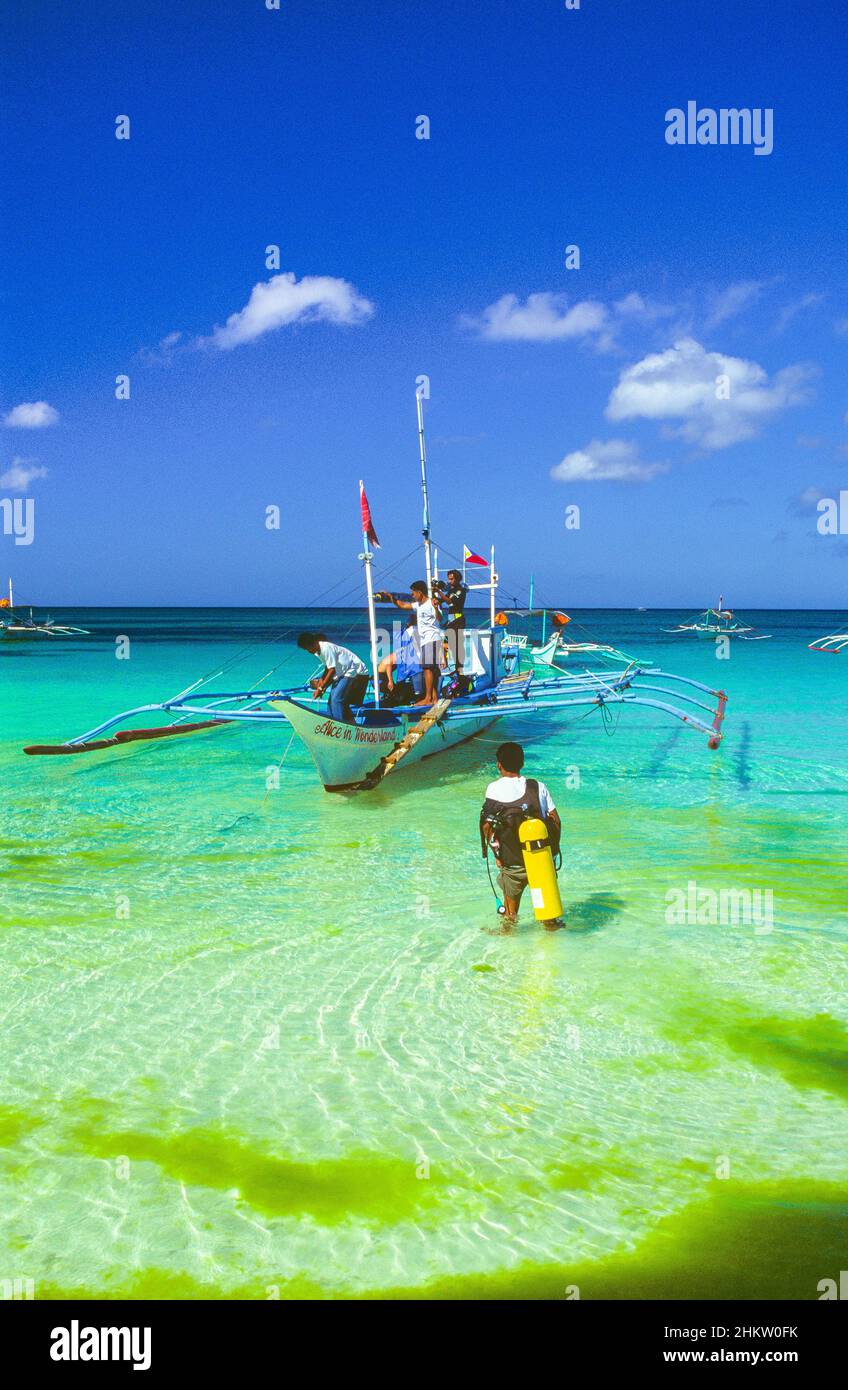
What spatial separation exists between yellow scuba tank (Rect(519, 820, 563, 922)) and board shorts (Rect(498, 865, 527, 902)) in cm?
7

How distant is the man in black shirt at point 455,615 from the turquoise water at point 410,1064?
13.9ft

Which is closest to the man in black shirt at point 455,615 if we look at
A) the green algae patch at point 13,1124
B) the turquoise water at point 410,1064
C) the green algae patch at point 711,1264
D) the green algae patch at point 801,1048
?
the turquoise water at point 410,1064

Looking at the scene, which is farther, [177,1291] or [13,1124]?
[13,1124]

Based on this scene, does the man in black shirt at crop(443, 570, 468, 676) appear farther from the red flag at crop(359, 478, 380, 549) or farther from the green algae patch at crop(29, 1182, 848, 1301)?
the green algae patch at crop(29, 1182, 848, 1301)

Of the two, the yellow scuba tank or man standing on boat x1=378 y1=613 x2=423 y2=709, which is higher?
man standing on boat x1=378 y1=613 x2=423 y2=709

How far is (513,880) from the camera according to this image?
6.35 meters

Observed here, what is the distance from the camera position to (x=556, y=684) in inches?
637

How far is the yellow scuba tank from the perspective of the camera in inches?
232

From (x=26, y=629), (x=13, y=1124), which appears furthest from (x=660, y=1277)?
(x=26, y=629)

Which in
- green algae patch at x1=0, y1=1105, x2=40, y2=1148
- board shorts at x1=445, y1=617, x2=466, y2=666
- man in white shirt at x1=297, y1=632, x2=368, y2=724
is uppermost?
board shorts at x1=445, y1=617, x2=466, y2=666

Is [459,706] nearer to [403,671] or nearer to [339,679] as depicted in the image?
[403,671]

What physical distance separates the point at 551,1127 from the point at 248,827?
6.86 meters

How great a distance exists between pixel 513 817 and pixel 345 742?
16.4 feet

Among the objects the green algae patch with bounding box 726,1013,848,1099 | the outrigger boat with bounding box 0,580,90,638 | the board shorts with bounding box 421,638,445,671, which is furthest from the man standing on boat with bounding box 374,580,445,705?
the outrigger boat with bounding box 0,580,90,638
